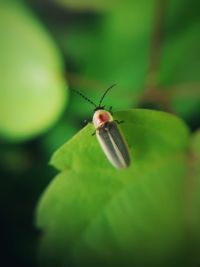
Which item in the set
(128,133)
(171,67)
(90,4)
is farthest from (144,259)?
(90,4)

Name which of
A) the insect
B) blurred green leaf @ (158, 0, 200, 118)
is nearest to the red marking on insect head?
the insect

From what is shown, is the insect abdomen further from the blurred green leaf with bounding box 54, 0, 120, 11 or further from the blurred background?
the blurred green leaf with bounding box 54, 0, 120, 11

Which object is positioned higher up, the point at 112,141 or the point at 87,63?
the point at 87,63

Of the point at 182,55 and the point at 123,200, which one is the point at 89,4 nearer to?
the point at 182,55

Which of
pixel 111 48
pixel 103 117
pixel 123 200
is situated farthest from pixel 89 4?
pixel 123 200

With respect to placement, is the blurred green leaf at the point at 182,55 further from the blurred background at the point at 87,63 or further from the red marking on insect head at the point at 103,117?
the red marking on insect head at the point at 103,117

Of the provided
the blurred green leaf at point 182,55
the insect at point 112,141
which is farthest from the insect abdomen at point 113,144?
the blurred green leaf at point 182,55

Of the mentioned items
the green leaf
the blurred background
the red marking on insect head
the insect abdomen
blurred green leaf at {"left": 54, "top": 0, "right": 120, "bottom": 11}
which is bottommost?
the green leaf
